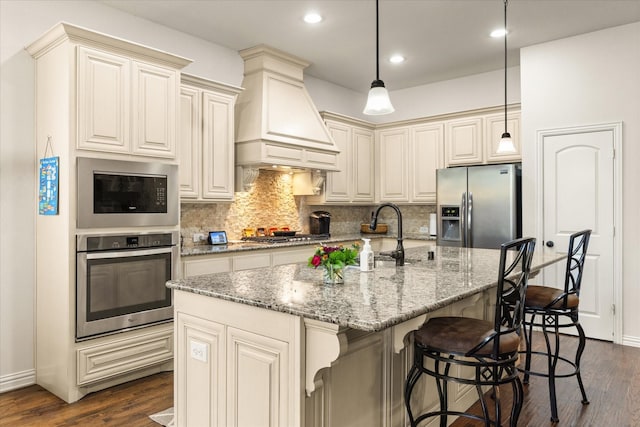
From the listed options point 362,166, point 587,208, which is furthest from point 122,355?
point 587,208

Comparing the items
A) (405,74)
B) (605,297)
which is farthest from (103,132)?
(605,297)

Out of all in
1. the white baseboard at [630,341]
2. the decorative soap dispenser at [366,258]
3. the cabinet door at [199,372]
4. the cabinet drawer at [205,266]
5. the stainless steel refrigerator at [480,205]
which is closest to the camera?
the cabinet door at [199,372]

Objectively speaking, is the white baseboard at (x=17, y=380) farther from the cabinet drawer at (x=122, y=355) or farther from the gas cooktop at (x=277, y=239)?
the gas cooktop at (x=277, y=239)

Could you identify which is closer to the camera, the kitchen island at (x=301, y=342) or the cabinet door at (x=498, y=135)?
the kitchen island at (x=301, y=342)

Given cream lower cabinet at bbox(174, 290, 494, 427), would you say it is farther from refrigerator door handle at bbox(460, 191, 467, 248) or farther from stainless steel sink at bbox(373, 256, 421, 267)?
refrigerator door handle at bbox(460, 191, 467, 248)

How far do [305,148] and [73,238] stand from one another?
8.85 ft

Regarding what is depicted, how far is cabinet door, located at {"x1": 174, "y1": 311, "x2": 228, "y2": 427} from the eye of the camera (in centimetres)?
201

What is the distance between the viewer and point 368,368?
2.08 metres

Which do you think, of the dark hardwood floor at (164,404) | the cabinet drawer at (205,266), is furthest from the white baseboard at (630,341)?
the cabinet drawer at (205,266)

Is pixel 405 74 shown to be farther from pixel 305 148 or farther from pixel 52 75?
pixel 52 75

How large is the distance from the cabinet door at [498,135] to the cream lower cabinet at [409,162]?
1.91 feet

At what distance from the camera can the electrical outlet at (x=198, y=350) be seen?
2080 mm

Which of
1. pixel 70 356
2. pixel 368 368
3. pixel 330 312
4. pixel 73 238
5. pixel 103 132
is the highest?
pixel 103 132

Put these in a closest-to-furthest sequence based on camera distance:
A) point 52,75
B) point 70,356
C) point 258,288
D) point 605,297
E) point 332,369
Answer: point 332,369 < point 258,288 < point 70,356 < point 52,75 < point 605,297
